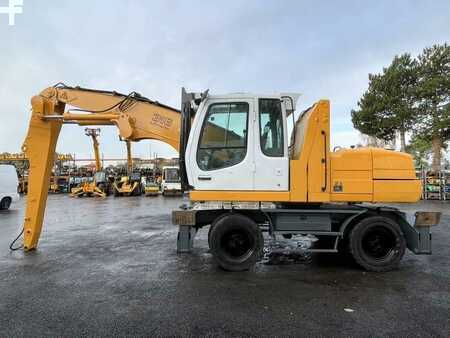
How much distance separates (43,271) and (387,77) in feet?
88.7

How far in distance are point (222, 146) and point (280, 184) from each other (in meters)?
1.19

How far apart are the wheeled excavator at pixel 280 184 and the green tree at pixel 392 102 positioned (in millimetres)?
21782

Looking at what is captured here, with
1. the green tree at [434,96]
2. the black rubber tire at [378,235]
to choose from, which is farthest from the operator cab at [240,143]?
the green tree at [434,96]

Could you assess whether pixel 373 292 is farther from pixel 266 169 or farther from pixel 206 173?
pixel 206 173

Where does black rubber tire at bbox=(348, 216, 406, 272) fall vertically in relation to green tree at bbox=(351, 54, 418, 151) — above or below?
below

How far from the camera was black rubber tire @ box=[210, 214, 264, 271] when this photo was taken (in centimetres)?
536

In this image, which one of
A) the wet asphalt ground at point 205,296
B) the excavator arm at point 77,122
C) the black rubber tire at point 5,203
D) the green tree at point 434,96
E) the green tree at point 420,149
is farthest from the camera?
the green tree at point 420,149

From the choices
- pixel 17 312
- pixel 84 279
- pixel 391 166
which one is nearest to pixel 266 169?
pixel 391 166

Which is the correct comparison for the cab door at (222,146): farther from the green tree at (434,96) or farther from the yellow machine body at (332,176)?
the green tree at (434,96)

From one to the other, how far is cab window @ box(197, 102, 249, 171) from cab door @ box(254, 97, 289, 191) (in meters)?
0.26

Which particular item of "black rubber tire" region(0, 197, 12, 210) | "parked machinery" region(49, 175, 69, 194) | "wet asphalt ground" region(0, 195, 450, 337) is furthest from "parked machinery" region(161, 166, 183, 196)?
A: "wet asphalt ground" region(0, 195, 450, 337)

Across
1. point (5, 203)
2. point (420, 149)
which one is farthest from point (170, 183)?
point (420, 149)

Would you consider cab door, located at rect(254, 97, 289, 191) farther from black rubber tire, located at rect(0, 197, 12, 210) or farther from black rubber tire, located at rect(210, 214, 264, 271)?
black rubber tire, located at rect(0, 197, 12, 210)

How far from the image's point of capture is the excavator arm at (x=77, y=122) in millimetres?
6680
